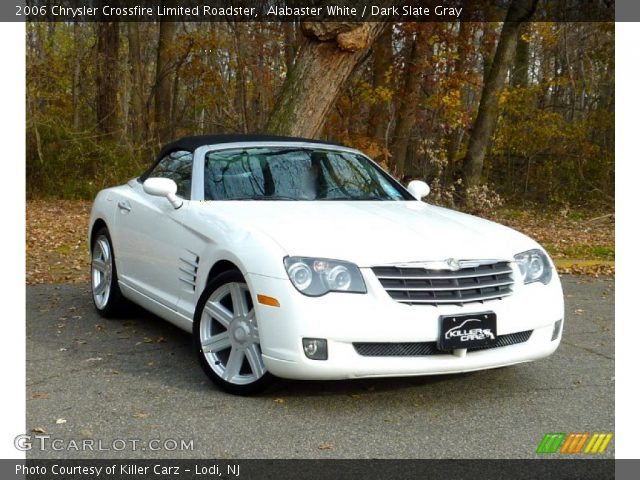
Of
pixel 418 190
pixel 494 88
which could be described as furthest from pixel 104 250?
pixel 494 88

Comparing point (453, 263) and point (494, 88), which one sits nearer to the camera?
point (453, 263)

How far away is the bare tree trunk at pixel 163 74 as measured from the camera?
22922 millimetres

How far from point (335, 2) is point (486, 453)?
22.5 feet

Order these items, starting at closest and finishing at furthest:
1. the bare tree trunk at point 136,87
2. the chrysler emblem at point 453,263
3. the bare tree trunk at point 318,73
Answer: the chrysler emblem at point 453,263, the bare tree trunk at point 318,73, the bare tree trunk at point 136,87

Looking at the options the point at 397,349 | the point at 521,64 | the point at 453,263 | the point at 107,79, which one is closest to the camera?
the point at 397,349

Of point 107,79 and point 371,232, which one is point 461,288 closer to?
point 371,232

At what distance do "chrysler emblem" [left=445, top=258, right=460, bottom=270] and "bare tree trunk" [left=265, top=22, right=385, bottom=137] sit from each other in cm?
583

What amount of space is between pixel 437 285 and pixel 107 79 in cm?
1795

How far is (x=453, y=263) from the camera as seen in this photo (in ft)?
15.1

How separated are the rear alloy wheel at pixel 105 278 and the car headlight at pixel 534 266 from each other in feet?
11.5

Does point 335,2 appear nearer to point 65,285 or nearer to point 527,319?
point 65,285

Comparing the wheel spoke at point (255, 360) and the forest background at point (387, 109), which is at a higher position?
the forest background at point (387, 109)

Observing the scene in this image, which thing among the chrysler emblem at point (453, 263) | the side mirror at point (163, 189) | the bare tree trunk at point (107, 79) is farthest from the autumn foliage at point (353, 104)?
the chrysler emblem at point (453, 263)

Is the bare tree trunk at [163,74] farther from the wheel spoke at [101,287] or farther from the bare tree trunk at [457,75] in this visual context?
the wheel spoke at [101,287]
